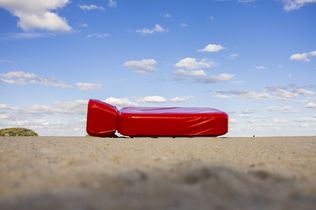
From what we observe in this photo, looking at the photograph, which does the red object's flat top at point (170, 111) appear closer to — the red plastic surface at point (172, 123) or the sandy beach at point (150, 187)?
the red plastic surface at point (172, 123)

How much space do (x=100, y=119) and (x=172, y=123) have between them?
58.3 inches

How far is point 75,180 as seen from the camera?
92.7 inches

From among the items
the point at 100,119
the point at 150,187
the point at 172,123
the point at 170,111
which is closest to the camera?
the point at 150,187

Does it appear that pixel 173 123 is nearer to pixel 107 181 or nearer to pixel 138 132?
pixel 138 132

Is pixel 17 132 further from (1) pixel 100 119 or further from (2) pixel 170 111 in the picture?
(2) pixel 170 111

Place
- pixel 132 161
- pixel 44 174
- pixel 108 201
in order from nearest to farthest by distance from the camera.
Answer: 1. pixel 108 201
2. pixel 44 174
3. pixel 132 161

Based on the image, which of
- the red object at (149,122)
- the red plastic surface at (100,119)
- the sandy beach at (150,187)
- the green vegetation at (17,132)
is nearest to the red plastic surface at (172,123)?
the red object at (149,122)

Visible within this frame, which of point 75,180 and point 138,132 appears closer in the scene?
point 75,180

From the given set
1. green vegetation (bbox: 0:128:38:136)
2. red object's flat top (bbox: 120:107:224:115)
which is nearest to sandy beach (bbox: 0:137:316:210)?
red object's flat top (bbox: 120:107:224:115)

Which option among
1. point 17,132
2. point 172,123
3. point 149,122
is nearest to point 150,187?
point 149,122

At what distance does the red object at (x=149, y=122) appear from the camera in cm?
772

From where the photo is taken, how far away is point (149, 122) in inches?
307

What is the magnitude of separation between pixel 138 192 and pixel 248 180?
0.78 meters

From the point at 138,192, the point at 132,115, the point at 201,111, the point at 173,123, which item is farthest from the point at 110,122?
the point at 138,192
